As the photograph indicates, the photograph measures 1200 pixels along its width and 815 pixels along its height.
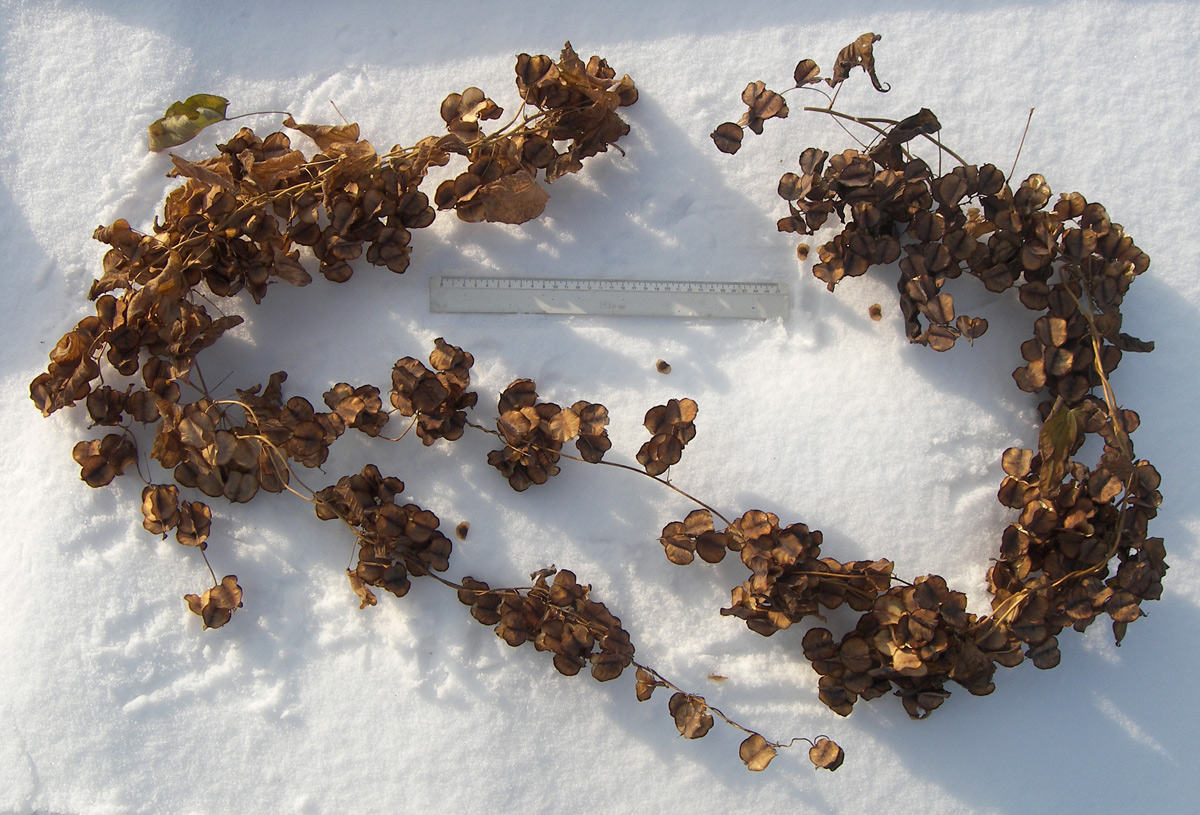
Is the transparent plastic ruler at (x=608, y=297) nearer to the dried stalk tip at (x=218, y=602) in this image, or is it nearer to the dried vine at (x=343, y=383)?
the dried vine at (x=343, y=383)

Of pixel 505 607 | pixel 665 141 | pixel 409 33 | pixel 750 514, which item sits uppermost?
pixel 409 33

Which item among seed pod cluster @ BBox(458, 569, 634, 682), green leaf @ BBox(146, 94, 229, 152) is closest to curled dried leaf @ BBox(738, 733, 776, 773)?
seed pod cluster @ BBox(458, 569, 634, 682)

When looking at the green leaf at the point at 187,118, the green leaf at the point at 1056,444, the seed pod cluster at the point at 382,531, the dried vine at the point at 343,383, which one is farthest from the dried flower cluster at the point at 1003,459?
the green leaf at the point at 187,118

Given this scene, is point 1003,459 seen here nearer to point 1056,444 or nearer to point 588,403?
point 1056,444

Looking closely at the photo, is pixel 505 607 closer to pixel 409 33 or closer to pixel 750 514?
pixel 750 514

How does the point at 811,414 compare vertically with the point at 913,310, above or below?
below

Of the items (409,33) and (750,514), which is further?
(409,33)

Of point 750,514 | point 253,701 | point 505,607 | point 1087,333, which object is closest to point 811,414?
point 750,514
